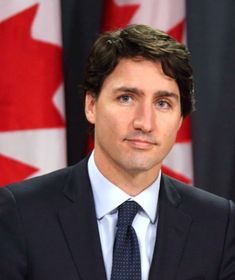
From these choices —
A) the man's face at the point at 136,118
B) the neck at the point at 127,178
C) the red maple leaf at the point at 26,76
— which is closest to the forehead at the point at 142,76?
the man's face at the point at 136,118

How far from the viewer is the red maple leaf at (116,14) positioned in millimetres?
1832

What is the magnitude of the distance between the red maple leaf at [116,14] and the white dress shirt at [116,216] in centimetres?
59

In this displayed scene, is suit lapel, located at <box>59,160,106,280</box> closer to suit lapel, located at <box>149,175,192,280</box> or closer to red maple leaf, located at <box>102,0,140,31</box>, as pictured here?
suit lapel, located at <box>149,175,192,280</box>

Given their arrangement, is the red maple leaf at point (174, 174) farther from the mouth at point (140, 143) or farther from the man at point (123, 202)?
the mouth at point (140, 143)

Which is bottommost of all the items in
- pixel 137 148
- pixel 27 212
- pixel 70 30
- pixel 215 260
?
pixel 215 260

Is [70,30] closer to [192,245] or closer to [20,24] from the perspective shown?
[20,24]

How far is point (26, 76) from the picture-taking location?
176cm

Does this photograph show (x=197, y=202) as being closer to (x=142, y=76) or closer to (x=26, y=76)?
(x=142, y=76)

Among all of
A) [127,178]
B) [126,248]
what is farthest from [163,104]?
[126,248]

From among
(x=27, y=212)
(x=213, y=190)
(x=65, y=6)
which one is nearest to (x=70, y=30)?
(x=65, y=6)

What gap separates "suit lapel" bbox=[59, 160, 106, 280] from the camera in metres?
1.26

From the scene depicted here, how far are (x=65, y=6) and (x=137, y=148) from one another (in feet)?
2.19

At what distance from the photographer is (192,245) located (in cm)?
135

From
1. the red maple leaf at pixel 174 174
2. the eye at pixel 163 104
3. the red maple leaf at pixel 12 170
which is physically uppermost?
the eye at pixel 163 104
